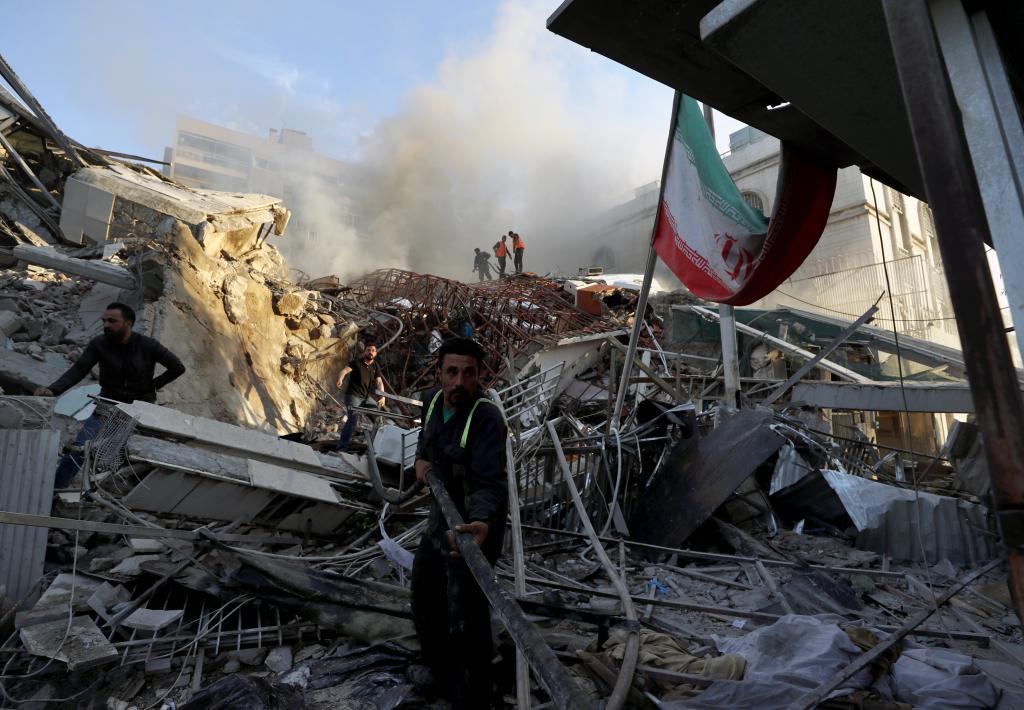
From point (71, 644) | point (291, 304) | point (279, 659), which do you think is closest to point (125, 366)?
point (71, 644)

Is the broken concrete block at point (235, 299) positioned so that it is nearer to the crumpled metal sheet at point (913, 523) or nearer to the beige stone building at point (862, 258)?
the crumpled metal sheet at point (913, 523)

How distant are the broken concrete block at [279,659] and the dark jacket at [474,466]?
39.6 inches

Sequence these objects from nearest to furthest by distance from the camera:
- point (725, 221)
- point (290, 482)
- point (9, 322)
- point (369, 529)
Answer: point (725, 221) < point (290, 482) < point (369, 529) < point (9, 322)

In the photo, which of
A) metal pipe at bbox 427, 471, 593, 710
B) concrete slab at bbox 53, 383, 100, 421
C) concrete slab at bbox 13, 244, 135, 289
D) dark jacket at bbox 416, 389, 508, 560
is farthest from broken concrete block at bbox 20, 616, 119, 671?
concrete slab at bbox 13, 244, 135, 289

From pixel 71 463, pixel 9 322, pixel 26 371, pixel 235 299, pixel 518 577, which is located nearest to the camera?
pixel 518 577

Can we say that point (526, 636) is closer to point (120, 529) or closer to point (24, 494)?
point (120, 529)

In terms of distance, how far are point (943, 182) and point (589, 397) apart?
913 cm

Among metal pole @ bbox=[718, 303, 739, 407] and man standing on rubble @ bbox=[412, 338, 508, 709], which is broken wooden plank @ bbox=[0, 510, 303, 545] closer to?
man standing on rubble @ bbox=[412, 338, 508, 709]

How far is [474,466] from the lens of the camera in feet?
8.87

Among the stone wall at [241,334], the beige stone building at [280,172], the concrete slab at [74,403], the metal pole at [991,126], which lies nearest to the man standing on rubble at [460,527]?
the metal pole at [991,126]

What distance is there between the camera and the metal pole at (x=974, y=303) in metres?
0.98

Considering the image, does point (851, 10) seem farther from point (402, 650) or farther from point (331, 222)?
point (331, 222)

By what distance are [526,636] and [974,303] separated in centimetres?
130

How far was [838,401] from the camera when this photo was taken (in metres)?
8.70
